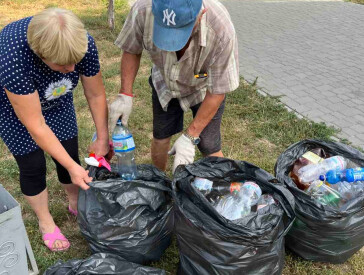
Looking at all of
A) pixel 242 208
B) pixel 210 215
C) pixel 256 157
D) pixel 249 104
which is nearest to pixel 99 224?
pixel 210 215

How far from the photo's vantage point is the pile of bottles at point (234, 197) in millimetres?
1933

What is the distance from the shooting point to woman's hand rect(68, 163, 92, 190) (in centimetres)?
194

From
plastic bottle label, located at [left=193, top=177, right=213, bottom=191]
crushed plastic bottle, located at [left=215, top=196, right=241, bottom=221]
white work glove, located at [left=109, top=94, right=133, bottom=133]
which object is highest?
white work glove, located at [left=109, top=94, right=133, bottom=133]

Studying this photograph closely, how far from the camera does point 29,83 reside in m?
1.71

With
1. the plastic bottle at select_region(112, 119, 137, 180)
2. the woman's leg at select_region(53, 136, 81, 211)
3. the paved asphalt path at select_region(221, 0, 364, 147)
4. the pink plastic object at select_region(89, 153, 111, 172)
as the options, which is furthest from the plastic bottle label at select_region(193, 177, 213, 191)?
the paved asphalt path at select_region(221, 0, 364, 147)

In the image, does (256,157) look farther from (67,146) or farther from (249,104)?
(67,146)

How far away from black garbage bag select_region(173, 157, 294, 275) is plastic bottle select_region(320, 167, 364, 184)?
0.42m

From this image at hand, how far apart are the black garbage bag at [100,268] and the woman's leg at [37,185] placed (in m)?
0.48

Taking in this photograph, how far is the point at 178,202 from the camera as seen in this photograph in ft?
6.20

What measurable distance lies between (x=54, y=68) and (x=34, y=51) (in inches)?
5.3

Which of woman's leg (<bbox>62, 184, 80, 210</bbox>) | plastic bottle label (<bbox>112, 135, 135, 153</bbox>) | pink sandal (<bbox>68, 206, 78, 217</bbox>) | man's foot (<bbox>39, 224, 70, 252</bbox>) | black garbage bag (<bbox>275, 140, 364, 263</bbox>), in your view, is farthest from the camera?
pink sandal (<bbox>68, 206, 78, 217</bbox>)

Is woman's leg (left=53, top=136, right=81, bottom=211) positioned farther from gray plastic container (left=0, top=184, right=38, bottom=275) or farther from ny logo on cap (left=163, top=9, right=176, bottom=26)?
ny logo on cap (left=163, top=9, right=176, bottom=26)

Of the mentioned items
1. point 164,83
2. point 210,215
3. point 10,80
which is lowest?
point 210,215

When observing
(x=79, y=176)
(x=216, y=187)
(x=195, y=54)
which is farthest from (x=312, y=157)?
(x=79, y=176)
